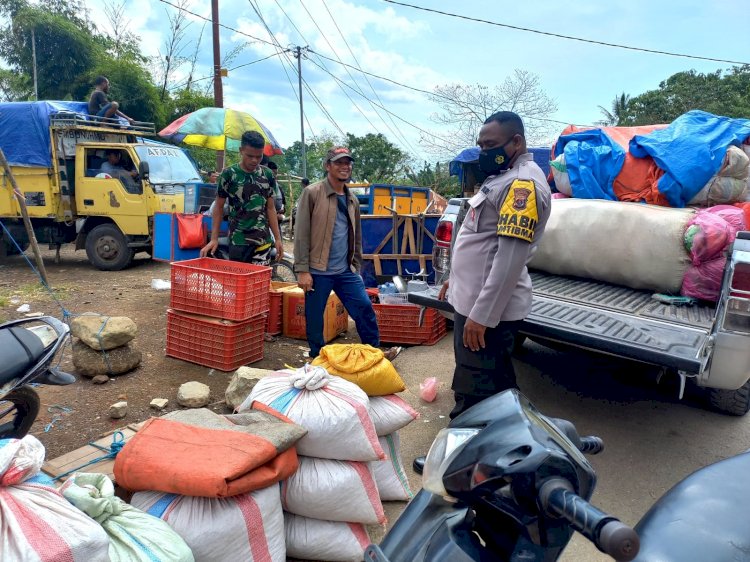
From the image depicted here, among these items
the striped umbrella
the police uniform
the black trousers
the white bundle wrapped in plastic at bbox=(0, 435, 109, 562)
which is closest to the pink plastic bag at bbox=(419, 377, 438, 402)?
the police uniform

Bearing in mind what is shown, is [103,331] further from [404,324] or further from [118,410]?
[404,324]

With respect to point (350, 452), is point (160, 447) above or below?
above

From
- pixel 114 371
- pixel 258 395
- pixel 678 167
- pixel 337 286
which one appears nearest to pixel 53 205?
pixel 114 371

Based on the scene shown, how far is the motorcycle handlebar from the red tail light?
10.4ft

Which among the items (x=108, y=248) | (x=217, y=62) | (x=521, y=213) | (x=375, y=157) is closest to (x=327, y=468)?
(x=521, y=213)

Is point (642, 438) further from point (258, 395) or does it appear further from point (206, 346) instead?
point (206, 346)

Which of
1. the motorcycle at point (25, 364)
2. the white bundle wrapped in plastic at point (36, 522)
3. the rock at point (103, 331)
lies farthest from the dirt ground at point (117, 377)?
the white bundle wrapped in plastic at point (36, 522)

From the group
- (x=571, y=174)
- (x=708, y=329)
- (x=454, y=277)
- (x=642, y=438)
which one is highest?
(x=571, y=174)

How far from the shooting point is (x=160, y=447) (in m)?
1.90

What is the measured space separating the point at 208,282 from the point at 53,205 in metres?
6.15

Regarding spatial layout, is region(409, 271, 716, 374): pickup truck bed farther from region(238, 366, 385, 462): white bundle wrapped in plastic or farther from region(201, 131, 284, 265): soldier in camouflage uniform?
region(201, 131, 284, 265): soldier in camouflage uniform

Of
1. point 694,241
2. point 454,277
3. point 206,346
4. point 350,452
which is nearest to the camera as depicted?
point 350,452

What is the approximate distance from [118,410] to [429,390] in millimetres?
2110

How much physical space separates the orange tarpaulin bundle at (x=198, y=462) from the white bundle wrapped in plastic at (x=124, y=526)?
0.41ft
